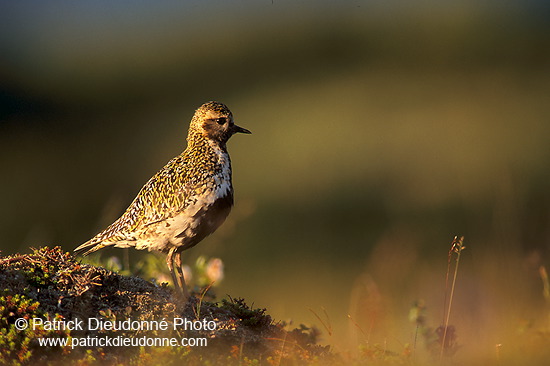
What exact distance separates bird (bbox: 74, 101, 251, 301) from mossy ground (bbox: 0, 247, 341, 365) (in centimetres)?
84

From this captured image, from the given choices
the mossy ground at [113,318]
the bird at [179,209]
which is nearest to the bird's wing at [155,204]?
the bird at [179,209]

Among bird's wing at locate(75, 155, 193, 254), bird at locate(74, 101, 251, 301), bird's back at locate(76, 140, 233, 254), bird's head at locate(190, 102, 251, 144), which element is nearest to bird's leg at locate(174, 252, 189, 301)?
bird at locate(74, 101, 251, 301)

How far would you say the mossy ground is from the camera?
15.5ft

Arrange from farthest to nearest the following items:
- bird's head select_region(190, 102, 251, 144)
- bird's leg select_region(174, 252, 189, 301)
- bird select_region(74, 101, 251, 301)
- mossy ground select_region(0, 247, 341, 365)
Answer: bird's head select_region(190, 102, 251, 144)
bird select_region(74, 101, 251, 301)
bird's leg select_region(174, 252, 189, 301)
mossy ground select_region(0, 247, 341, 365)

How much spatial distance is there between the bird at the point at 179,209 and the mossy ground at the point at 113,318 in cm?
84

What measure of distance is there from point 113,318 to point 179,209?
1.61m

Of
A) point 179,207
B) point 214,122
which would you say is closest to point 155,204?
point 179,207

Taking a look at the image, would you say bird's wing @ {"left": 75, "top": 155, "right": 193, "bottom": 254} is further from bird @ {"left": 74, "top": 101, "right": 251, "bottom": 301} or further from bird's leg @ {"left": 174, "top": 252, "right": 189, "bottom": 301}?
bird's leg @ {"left": 174, "top": 252, "right": 189, "bottom": 301}

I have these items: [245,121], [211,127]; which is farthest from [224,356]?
[245,121]

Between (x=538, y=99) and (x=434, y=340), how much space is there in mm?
28763

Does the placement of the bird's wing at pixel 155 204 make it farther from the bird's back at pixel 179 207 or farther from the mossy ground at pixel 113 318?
the mossy ground at pixel 113 318

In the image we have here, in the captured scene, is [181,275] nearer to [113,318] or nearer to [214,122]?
[113,318]

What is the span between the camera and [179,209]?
A: 21.1 ft

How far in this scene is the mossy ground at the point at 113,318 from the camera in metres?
4.71
